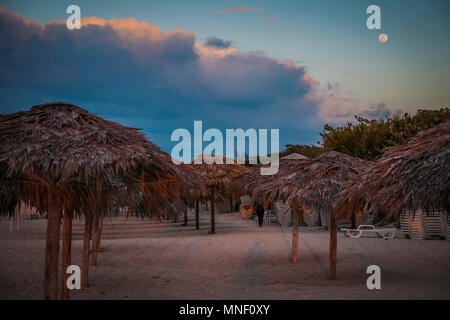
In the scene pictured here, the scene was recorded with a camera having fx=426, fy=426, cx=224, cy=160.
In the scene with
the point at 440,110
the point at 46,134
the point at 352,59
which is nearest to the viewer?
the point at 46,134

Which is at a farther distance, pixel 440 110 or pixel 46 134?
pixel 440 110

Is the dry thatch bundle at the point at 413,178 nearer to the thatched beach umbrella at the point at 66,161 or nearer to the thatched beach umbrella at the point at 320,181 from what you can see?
the thatched beach umbrella at the point at 320,181

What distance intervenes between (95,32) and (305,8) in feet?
29.2

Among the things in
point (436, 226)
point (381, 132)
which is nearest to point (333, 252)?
point (436, 226)

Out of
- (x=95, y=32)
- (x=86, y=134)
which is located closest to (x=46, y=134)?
(x=86, y=134)

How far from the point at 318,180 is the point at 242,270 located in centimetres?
307

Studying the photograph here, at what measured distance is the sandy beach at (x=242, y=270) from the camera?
26.1 feet

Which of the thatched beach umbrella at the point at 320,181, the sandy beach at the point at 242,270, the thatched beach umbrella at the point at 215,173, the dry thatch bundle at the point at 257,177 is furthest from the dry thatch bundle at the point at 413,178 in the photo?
the thatched beach umbrella at the point at 215,173

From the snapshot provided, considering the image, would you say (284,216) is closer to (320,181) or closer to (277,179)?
(277,179)

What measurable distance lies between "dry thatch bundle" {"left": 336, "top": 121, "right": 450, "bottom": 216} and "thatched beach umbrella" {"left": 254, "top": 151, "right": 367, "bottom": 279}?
243 cm

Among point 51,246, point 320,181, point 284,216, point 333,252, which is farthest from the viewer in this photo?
point 284,216

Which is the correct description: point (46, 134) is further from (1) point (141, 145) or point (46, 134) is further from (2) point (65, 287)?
(2) point (65, 287)

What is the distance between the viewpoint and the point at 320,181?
10250 millimetres
